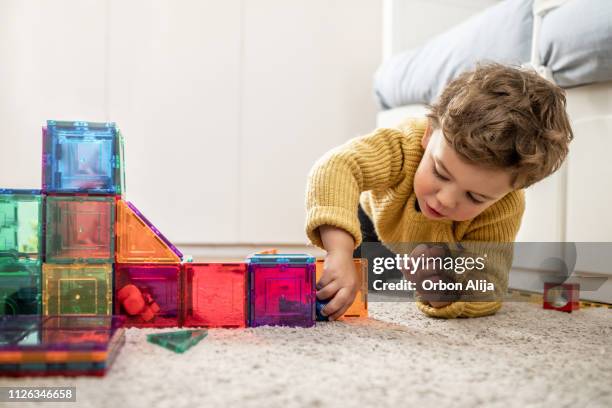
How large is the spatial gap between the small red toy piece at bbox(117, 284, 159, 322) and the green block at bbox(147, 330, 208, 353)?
0.28ft

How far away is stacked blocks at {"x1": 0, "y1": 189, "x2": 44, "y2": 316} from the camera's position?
0.65 metres

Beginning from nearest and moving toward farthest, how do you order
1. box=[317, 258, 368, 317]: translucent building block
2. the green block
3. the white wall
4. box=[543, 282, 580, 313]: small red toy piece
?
the green block < box=[317, 258, 368, 317]: translucent building block < box=[543, 282, 580, 313]: small red toy piece < the white wall

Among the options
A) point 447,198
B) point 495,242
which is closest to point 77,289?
point 447,198

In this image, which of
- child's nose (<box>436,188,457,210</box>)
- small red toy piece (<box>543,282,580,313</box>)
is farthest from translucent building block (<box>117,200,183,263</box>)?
small red toy piece (<box>543,282,580,313</box>)

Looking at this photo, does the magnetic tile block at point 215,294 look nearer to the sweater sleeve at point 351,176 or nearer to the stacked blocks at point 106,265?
the stacked blocks at point 106,265

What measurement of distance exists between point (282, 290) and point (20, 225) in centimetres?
31

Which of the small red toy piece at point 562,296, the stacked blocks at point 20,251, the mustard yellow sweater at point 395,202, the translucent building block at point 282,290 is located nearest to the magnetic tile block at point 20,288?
the stacked blocks at point 20,251

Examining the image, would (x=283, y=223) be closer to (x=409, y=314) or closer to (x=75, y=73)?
(x=75, y=73)

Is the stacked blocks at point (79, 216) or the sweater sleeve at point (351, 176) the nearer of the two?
the stacked blocks at point (79, 216)

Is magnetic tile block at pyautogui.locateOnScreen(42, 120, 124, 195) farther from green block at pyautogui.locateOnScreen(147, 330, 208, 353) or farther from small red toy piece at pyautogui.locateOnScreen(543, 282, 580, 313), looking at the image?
small red toy piece at pyautogui.locateOnScreen(543, 282, 580, 313)

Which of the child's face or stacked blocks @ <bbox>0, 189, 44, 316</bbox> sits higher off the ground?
the child's face

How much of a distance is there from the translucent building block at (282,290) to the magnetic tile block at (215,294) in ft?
0.05

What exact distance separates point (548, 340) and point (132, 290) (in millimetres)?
498

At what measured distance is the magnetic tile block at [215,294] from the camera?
0.68 m
